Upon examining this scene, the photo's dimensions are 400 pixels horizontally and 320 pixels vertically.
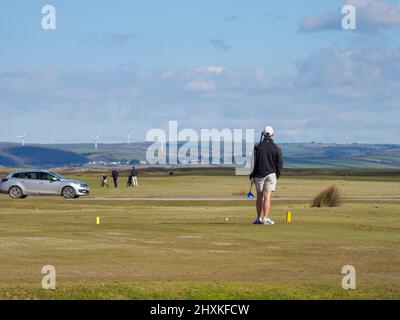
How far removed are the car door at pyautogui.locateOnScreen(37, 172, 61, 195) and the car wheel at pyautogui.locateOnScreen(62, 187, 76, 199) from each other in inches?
14.7

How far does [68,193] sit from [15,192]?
2764mm

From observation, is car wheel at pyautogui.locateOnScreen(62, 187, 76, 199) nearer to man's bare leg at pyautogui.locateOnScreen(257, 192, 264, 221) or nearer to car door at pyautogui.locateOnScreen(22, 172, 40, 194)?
car door at pyautogui.locateOnScreen(22, 172, 40, 194)

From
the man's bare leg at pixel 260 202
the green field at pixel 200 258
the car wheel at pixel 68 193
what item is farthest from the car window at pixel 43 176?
the man's bare leg at pixel 260 202

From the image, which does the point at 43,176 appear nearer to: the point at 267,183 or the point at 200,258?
the point at 267,183

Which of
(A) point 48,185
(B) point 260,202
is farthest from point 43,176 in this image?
(B) point 260,202

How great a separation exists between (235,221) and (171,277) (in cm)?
1297

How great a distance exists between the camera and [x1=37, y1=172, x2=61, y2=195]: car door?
54.9 meters

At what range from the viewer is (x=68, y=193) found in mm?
54719

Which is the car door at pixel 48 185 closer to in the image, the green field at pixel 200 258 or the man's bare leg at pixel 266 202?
the green field at pixel 200 258

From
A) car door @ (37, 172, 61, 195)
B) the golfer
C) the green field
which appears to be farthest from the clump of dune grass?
car door @ (37, 172, 61, 195)

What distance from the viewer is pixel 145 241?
21.2 metres
